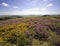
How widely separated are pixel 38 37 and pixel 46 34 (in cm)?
82

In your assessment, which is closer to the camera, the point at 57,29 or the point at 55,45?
the point at 55,45

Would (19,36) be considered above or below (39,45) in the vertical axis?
above

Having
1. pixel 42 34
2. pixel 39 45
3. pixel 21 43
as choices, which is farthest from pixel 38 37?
pixel 21 43

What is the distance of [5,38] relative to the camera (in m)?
6.32

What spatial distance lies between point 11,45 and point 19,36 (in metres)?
1.01

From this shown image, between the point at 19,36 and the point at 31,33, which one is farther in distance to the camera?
the point at 31,33

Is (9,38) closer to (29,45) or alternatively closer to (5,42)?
(5,42)

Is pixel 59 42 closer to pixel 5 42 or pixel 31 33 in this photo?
pixel 31 33

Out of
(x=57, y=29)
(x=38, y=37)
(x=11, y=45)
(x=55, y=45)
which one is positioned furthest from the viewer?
(x=57, y=29)

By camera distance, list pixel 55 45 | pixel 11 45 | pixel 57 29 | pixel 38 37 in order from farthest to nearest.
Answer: pixel 57 29 → pixel 38 37 → pixel 55 45 → pixel 11 45

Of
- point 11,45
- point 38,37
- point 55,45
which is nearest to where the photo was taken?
point 11,45

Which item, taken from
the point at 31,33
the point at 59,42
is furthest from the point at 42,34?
the point at 59,42

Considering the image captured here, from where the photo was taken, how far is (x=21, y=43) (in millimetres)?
5766

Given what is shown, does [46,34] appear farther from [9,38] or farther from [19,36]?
[9,38]
